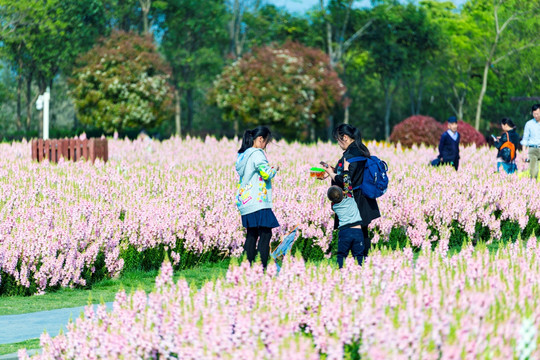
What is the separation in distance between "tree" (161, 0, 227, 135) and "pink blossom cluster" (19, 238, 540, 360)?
160 ft

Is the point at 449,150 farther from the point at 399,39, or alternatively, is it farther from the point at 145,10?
the point at 399,39

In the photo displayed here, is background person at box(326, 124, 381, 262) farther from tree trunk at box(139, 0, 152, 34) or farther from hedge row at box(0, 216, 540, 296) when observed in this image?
tree trunk at box(139, 0, 152, 34)

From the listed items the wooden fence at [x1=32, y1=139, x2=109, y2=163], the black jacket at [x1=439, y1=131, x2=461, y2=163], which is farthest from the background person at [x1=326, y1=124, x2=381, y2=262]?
the wooden fence at [x1=32, y1=139, x2=109, y2=163]

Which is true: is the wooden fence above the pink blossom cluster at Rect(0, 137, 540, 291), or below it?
above

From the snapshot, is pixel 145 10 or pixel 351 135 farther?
pixel 145 10

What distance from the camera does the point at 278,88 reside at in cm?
4591

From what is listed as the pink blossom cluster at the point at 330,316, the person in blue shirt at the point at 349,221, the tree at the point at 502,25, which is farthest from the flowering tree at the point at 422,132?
the pink blossom cluster at the point at 330,316

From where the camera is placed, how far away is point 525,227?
14.3 metres

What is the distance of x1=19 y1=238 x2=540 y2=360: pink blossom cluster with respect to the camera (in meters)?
4.26

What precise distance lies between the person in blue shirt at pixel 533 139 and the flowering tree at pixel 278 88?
97.2 ft

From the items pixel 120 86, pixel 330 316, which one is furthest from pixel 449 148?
pixel 120 86

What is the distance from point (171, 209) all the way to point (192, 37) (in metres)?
53.6

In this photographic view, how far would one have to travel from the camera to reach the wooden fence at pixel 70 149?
65.5 ft

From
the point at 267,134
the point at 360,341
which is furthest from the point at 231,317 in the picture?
the point at 267,134
